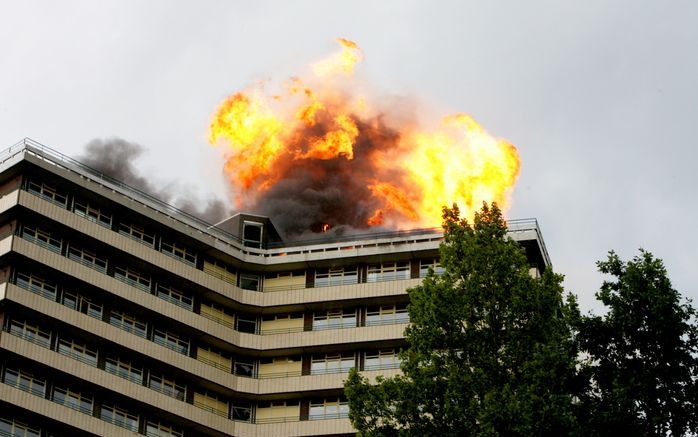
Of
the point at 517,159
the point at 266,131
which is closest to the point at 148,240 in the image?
the point at 266,131

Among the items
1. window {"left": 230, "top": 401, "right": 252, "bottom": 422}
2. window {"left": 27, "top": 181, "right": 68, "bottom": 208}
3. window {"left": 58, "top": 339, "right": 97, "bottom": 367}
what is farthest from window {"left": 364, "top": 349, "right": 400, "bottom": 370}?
window {"left": 27, "top": 181, "right": 68, "bottom": 208}

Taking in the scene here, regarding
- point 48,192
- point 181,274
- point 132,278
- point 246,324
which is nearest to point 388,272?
point 246,324

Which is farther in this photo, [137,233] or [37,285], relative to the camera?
[137,233]

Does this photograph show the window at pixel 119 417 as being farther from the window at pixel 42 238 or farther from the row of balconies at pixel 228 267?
the row of balconies at pixel 228 267

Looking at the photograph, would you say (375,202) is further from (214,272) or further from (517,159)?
(214,272)

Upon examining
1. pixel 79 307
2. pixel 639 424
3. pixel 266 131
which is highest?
pixel 266 131

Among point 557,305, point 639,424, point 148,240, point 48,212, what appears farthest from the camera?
point 148,240

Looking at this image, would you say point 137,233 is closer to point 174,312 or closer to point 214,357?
point 174,312

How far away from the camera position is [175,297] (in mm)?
94062

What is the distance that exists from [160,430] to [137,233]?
1419 centimetres

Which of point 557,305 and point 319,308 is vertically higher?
point 319,308

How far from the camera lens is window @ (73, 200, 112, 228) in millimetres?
89812

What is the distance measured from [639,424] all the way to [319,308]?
46451mm

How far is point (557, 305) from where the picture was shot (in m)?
57.5
